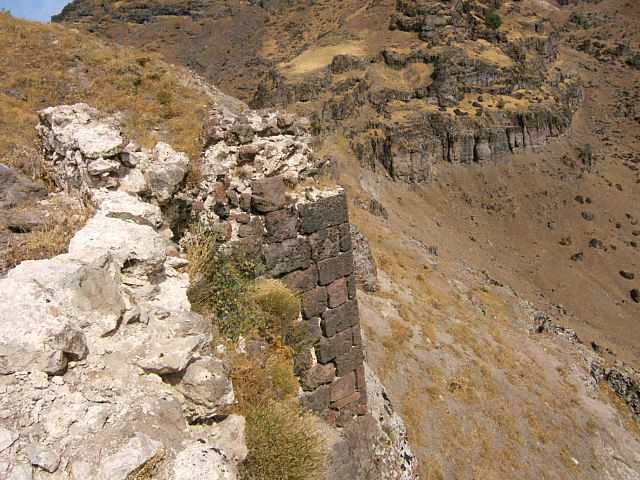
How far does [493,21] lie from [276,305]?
75428 millimetres

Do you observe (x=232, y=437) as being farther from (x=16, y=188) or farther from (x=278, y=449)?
(x=16, y=188)

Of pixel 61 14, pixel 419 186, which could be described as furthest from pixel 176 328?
pixel 61 14

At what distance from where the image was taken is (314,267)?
681 cm

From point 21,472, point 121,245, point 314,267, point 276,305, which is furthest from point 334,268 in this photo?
point 21,472

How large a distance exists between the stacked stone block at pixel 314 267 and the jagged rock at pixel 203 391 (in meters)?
2.68

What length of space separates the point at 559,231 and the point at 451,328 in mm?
37228

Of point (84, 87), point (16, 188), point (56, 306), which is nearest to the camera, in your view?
point (56, 306)

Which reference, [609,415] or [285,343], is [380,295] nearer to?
[609,415]

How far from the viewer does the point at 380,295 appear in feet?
64.4

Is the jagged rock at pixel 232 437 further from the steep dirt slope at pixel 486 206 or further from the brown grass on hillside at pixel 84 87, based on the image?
the steep dirt slope at pixel 486 206

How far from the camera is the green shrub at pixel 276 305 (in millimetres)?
6051

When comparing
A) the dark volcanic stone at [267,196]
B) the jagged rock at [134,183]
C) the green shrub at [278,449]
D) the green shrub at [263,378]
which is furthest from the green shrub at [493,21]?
the green shrub at [278,449]

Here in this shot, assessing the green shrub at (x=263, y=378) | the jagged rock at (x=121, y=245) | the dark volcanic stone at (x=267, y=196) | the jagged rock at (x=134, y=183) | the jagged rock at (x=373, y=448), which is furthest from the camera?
the jagged rock at (x=373, y=448)

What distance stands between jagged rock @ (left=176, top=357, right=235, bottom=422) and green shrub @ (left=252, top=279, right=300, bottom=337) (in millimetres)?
2185
